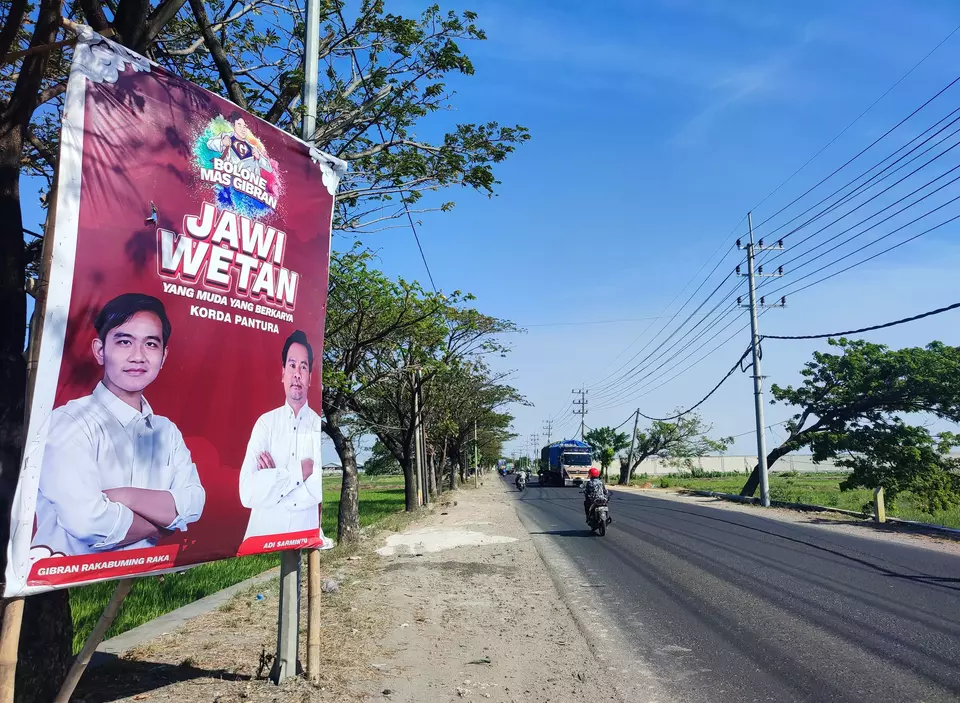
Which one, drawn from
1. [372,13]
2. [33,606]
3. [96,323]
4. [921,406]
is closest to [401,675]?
[33,606]

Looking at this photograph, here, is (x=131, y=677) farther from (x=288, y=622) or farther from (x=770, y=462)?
(x=770, y=462)

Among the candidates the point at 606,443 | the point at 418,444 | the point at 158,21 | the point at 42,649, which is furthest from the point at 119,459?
the point at 606,443

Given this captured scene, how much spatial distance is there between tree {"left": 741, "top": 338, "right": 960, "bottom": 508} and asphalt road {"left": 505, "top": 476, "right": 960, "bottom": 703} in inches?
577

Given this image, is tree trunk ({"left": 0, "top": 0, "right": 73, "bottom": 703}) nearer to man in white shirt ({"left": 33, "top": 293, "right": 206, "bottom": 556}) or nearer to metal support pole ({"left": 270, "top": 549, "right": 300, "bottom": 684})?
man in white shirt ({"left": 33, "top": 293, "right": 206, "bottom": 556})

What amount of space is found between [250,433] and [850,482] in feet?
97.8

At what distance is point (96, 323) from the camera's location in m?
3.60

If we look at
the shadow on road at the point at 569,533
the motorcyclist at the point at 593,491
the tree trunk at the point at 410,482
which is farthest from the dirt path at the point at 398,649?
the tree trunk at the point at 410,482

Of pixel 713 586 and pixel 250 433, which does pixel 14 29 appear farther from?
pixel 713 586

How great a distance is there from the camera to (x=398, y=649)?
6.39 m

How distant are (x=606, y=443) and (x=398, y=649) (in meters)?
77.8

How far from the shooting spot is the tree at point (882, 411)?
85.5 feet

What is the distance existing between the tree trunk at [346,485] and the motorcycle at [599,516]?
555cm

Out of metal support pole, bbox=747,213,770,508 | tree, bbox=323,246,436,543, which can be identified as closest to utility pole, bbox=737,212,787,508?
metal support pole, bbox=747,213,770,508

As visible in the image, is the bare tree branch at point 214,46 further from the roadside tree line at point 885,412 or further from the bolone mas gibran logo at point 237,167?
the roadside tree line at point 885,412
